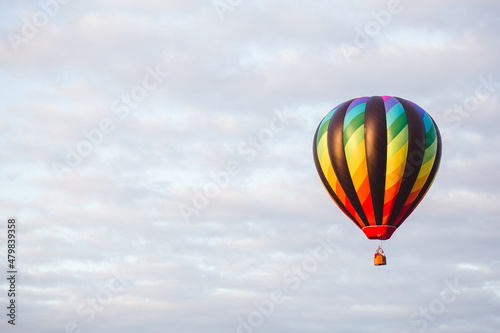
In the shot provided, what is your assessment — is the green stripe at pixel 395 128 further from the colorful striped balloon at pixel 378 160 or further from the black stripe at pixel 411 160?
the black stripe at pixel 411 160

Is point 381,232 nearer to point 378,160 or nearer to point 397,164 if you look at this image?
point 397,164

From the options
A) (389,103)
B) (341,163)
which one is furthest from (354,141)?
(389,103)

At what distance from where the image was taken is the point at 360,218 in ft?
190

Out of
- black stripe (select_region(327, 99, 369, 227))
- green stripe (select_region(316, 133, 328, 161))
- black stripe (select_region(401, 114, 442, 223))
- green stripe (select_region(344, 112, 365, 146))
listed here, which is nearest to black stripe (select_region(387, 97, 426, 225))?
black stripe (select_region(401, 114, 442, 223))

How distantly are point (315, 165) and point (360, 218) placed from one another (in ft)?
13.0

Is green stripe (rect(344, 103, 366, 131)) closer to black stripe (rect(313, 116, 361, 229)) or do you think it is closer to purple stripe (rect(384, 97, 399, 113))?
purple stripe (rect(384, 97, 399, 113))

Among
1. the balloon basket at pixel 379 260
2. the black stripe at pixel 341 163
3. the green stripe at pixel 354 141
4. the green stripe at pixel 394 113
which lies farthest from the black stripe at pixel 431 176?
the green stripe at pixel 354 141

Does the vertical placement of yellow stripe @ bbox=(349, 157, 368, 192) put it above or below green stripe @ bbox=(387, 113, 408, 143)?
below

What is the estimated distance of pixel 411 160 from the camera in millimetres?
57594

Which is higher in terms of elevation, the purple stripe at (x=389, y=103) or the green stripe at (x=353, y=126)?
the purple stripe at (x=389, y=103)

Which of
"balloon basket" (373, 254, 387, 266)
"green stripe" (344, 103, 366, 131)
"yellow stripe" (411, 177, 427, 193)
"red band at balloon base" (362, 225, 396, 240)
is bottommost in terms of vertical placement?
"balloon basket" (373, 254, 387, 266)

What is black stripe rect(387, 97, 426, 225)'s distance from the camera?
189 feet

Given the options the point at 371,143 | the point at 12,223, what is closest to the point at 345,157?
the point at 371,143

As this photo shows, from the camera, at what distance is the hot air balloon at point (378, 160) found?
5734 centimetres
